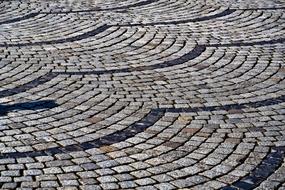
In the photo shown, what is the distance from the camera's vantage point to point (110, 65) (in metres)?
9.04

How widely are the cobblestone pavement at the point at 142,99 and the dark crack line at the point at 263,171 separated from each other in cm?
1

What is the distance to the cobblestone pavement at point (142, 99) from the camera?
5660 millimetres

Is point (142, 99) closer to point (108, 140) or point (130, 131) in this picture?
point (130, 131)

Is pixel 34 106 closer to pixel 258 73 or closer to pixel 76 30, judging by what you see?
pixel 258 73

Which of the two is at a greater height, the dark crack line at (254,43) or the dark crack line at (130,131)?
the dark crack line at (254,43)

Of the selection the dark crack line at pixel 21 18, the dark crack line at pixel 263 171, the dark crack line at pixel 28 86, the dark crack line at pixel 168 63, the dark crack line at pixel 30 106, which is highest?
the dark crack line at pixel 21 18

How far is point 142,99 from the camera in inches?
301

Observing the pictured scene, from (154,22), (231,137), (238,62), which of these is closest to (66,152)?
(231,137)

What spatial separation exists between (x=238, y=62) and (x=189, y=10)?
3.80 metres

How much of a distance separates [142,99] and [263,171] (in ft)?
7.76

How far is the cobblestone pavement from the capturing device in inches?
223

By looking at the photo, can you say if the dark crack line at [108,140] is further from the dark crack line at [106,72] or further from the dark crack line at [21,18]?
the dark crack line at [21,18]

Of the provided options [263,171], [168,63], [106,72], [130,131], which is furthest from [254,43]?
[263,171]

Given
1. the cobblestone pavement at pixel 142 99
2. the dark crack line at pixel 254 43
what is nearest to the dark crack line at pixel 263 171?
the cobblestone pavement at pixel 142 99
